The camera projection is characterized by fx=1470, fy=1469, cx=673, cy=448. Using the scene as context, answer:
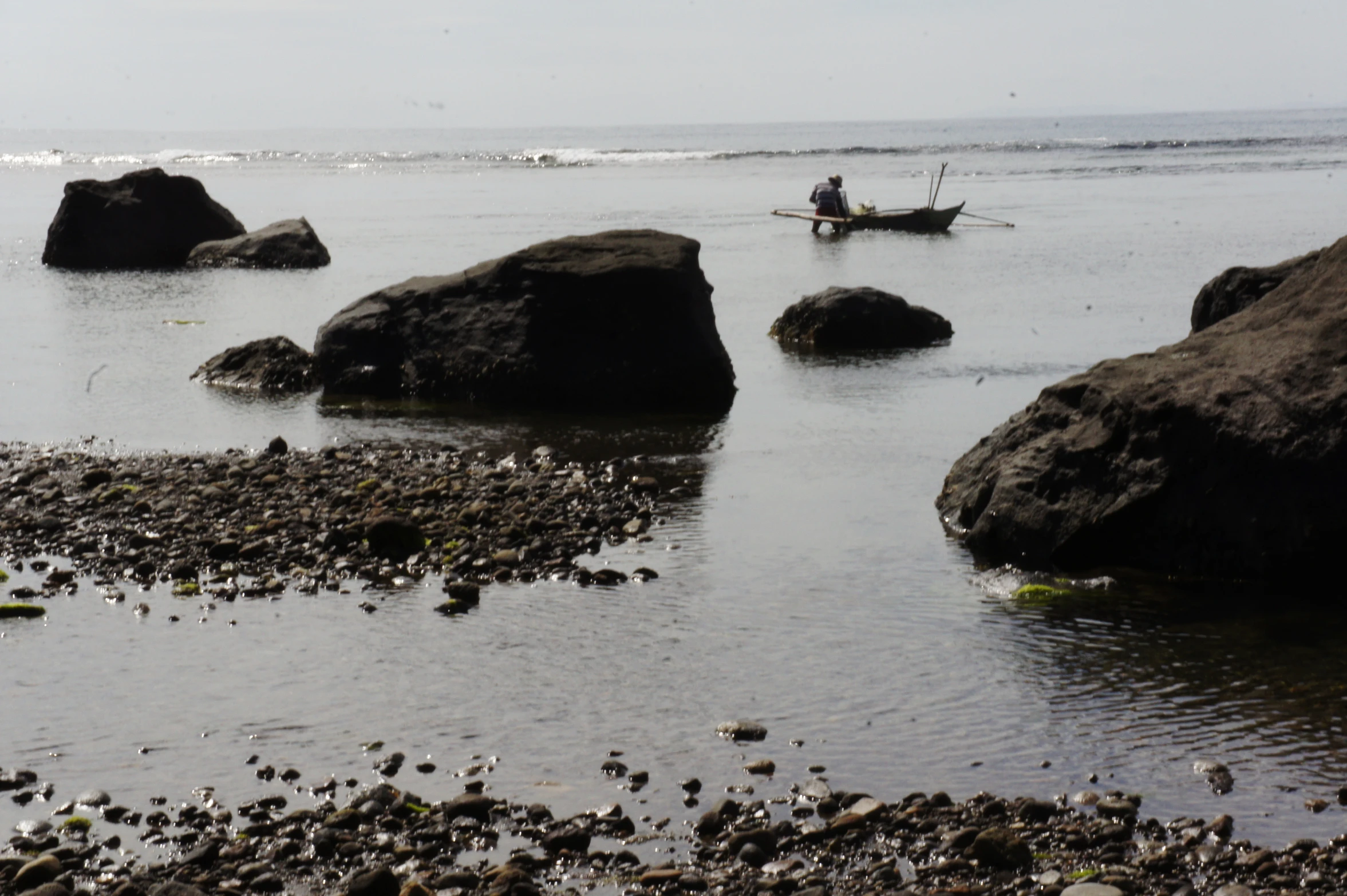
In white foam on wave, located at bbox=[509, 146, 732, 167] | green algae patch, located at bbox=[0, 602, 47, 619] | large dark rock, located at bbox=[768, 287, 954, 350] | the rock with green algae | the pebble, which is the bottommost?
green algae patch, located at bbox=[0, 602, 47, 619]

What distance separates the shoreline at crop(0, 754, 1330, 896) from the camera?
595 centimetres

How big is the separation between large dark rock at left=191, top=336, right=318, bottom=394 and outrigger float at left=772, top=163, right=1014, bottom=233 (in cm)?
2885

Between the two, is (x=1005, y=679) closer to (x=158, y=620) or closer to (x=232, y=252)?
(x=158, y=620)

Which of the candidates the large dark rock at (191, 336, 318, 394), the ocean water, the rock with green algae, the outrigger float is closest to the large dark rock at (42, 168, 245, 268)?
the ocean water

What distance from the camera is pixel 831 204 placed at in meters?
47.5

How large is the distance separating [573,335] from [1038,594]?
29.5 ft

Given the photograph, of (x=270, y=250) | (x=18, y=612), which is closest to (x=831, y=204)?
(x=270, y=250)

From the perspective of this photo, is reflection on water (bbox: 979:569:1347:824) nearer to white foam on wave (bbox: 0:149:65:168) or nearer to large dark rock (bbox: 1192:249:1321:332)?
large dark rock (bbox: 1192:249:1321:332)

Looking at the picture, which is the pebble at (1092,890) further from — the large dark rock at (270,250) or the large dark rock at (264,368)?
the large dark rock at (270,250)

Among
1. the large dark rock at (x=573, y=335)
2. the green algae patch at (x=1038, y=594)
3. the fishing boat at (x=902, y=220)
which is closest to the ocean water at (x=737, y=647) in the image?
the green algae patch at (x=1038, y=594)

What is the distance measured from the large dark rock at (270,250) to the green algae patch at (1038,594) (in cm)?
2946

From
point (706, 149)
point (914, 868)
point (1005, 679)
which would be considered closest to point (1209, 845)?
point (914, 868)

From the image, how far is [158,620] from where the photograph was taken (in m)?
9.75

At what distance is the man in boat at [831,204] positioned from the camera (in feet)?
156
